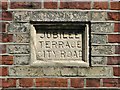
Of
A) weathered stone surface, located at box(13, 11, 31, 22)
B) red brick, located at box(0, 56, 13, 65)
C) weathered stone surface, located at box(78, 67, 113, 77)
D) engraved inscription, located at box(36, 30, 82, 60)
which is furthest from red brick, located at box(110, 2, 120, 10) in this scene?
red brick, located at box(0, 56, 13, 65)

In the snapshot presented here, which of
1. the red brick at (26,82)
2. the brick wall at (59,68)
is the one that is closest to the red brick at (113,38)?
the brick wall at (59,68)

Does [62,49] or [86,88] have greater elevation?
[62,49]

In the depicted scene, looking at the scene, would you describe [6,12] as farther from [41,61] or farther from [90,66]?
[90,66]

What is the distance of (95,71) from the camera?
210 cm

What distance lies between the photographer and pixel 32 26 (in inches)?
82.7

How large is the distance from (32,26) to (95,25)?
0.49m

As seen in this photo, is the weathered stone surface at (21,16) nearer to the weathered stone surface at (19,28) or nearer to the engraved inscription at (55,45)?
the weathered stone surface at (19,28)

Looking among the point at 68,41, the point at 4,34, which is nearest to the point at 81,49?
the point at 68,41

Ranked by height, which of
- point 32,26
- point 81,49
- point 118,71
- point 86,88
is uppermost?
point 32,26

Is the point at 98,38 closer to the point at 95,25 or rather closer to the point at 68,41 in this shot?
the point at 95,25

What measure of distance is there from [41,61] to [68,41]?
0.87 feet

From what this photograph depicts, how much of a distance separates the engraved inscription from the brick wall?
0.09 metres

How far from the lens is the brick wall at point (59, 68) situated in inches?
82.1

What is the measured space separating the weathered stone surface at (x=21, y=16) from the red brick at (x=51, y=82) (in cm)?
48
